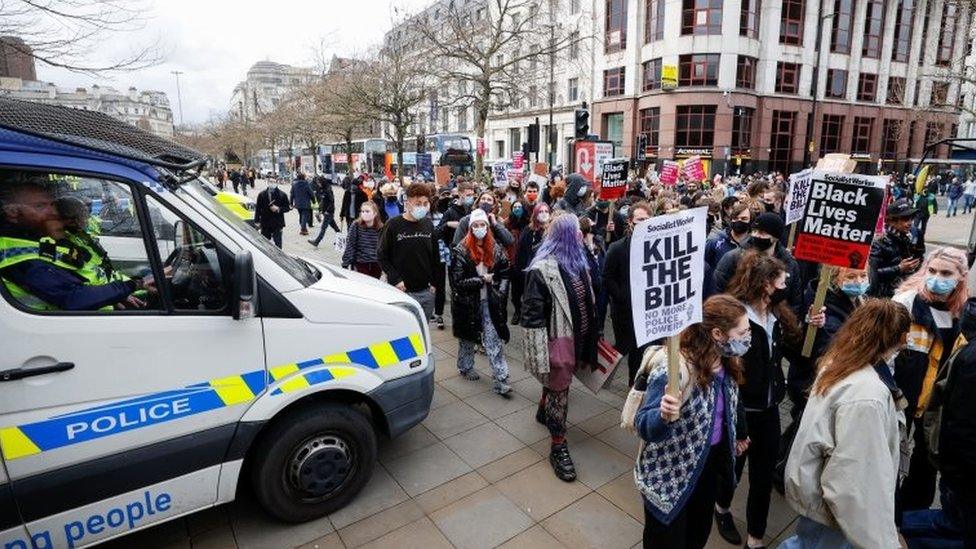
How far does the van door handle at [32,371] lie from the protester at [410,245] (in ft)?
10.8

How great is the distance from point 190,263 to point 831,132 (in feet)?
160

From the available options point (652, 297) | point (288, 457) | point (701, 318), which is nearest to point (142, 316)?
point (288, 457)

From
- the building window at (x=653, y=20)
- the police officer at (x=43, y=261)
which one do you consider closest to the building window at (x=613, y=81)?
the building window at (x=653, y=20)

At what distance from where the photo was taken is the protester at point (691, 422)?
2535 mm

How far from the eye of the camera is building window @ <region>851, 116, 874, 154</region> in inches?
1651

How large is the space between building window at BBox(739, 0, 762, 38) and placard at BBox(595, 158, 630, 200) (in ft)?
113

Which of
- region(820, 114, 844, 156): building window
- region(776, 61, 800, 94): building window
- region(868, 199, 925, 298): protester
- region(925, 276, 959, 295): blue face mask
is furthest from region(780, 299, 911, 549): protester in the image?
region(820, 114, 844, 156): building window

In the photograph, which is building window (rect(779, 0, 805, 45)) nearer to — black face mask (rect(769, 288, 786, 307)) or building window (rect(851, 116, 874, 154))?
building window (rect(851, 116, 874, 154))

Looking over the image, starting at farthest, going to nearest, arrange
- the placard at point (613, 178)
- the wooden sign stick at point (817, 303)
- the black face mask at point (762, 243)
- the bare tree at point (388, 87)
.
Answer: the bare tree at point (388, 87)
the placard at point (613, 178)
the black face mask at point (762, 243)
the wooden sign stick at point (817, 303)

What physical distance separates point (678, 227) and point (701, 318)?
17.5 inches

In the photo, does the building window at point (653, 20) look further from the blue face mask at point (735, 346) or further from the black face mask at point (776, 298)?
the blue face mask at point (735, 346)

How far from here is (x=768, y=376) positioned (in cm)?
314

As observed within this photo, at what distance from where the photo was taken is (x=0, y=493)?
2475mm

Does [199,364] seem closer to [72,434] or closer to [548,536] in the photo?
[72,434]
